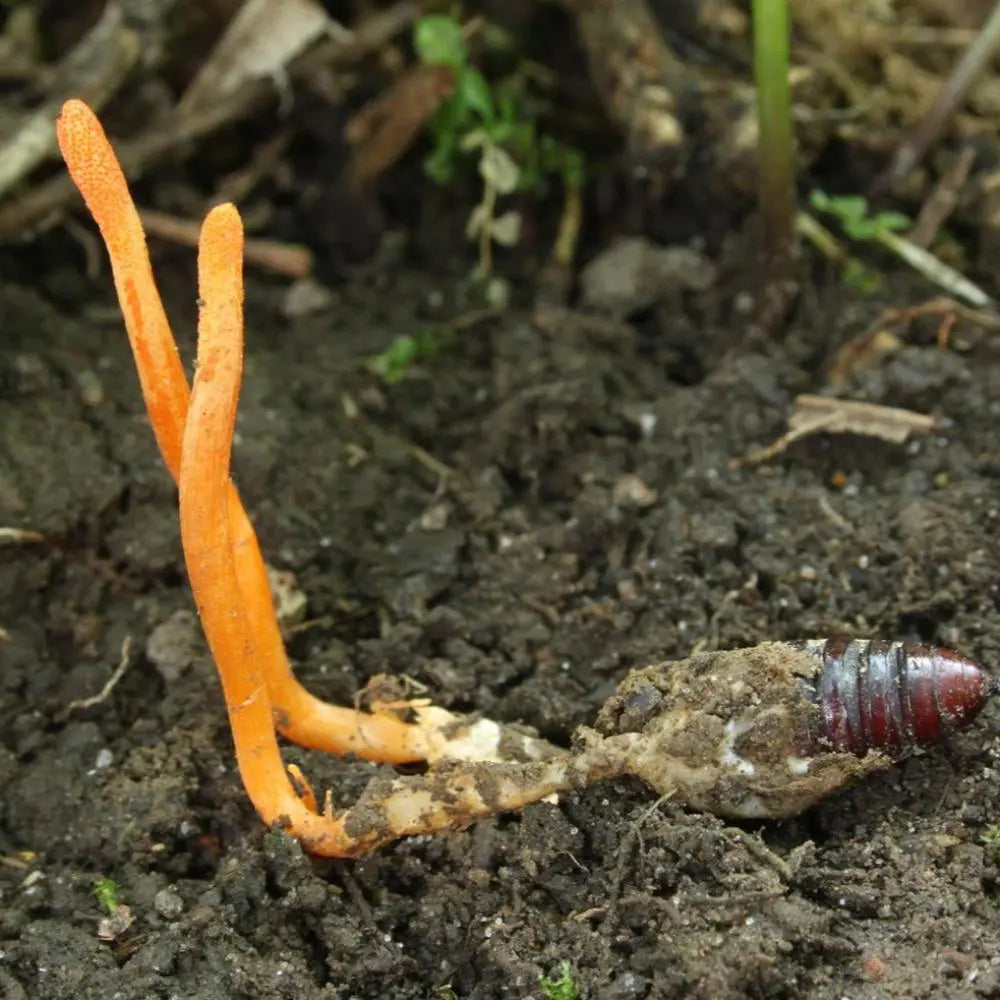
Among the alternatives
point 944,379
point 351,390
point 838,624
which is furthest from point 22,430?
point 944,379

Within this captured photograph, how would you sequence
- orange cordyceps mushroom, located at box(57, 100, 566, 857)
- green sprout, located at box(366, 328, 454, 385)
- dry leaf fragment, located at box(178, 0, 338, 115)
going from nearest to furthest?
orange cordyceps mushroom, located at box(57, 100, 566, 857), green sprout, located at box(366, 328, 454, 385), dry leaf fragment, located at box(178, 0, 338, 115)

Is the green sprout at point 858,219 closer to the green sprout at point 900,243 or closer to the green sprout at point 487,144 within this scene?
the green sprout at point 900,243

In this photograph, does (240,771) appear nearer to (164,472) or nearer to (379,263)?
(164,472)

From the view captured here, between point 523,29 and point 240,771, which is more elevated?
point 523,29

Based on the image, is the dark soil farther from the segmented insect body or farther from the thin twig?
the segmented insect body

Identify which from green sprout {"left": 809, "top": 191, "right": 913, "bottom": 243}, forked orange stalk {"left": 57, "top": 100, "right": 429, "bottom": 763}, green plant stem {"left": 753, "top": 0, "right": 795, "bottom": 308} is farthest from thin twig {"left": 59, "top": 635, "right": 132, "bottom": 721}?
green sprout {"left": 809, "top": 191, "right": 913, "bottom": 243}

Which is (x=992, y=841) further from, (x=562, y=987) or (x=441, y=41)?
(x=441, y=41)
